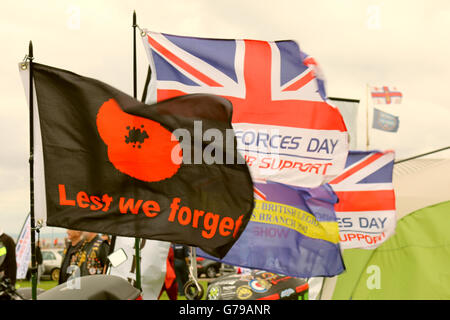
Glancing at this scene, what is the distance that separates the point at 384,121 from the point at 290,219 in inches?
330

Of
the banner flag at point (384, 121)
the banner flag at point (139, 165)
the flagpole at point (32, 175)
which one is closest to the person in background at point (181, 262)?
the banner flag at point (384, 121)

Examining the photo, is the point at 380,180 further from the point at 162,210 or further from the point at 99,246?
the point at 162,210

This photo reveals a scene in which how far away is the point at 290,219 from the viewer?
7.63 meters

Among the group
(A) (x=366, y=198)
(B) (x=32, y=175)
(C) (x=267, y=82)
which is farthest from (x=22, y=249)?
(B) (x=32, y=175)

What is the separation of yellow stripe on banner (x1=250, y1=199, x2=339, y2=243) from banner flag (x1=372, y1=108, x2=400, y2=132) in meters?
7.82

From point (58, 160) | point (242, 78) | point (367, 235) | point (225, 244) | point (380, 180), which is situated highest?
point (242, 78)

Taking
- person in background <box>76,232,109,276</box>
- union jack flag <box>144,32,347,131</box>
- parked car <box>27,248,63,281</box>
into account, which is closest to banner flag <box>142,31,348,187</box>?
union jack flag <box>144,32,347,131</box>

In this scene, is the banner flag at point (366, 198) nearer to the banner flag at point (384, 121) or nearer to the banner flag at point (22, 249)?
the banner flag at point (384, 121)

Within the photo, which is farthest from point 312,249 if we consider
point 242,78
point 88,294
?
point 88,294

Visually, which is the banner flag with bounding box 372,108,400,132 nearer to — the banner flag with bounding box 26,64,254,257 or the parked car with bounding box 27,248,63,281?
the banner flag with bounding box 26,64,254,257

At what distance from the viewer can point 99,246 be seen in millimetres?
7305

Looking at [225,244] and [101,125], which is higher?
[101,125]
